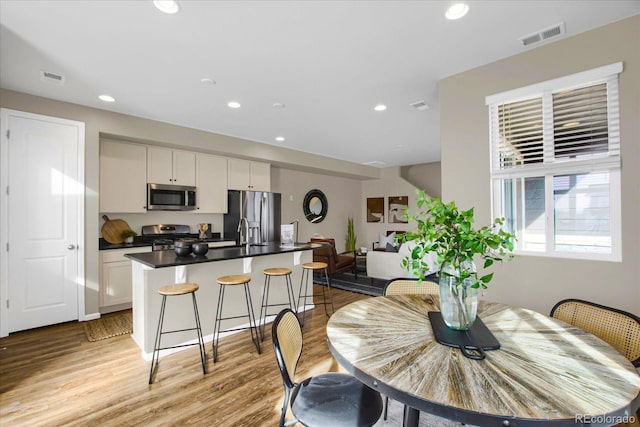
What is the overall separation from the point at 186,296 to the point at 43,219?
209cm

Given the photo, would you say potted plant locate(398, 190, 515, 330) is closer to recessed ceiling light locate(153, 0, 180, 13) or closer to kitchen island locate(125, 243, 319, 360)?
recessed ceiling light locate(153, 0, 180, 13)

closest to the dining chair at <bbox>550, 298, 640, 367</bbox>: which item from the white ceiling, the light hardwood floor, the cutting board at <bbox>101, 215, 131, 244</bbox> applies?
the light hardwood floor

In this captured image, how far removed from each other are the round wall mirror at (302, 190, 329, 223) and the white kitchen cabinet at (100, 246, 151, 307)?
13.5 ft

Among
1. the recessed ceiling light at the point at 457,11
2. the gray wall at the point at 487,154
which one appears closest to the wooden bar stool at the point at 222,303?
the gray wall at the point at 487,154

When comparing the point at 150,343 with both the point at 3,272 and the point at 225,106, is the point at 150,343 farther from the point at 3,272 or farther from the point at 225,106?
the point at 225,106

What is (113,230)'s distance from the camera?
14.0ft

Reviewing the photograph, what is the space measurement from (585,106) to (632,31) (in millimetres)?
516

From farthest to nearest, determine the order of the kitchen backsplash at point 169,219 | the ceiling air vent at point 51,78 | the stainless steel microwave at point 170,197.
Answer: the kitchen backsplash at point 169,219
the stainless steel microwave at point 170,197
the ceiling air vent at point 51,78

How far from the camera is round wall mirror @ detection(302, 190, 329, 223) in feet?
24.7

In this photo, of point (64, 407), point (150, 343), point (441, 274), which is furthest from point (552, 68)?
point (64, 407)

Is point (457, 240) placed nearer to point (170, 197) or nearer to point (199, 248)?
point (199, 248)

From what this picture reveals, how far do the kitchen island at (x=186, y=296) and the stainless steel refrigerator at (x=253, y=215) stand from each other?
168 centimetres

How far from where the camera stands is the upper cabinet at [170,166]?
448 cm

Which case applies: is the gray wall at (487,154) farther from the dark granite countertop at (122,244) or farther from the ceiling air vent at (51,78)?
the dark granite countertop at (122,244)
